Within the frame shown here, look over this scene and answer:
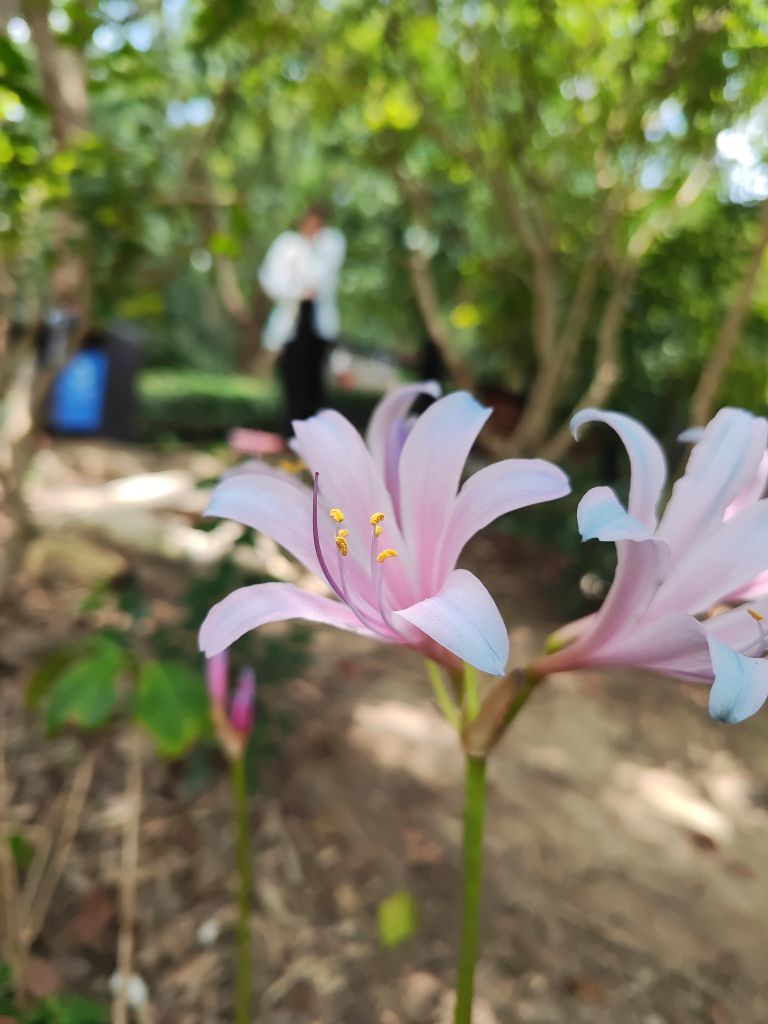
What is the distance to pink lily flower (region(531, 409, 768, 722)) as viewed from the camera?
0.61 meters

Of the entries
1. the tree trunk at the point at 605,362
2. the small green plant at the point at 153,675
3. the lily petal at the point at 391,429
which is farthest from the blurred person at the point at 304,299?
the lily petal at the point at 391,429

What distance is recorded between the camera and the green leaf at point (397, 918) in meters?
1.74

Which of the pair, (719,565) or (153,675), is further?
(153,675)

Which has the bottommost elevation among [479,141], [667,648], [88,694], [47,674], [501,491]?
[47,674]

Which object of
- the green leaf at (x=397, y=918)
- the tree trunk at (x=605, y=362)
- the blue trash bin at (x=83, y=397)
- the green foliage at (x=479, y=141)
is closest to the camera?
the green leaf at (x=397, y=918)

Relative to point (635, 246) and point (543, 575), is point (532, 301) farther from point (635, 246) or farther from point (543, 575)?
point (543, 575)

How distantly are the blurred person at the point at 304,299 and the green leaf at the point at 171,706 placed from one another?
290cm

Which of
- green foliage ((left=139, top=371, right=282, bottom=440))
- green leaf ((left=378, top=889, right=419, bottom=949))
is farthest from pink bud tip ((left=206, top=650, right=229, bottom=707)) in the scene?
green foliage ((left=139, top=371, right=282, bottom=440))

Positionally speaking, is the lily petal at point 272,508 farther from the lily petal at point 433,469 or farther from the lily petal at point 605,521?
the lily petal at point 605,521

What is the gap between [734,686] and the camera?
0.53m

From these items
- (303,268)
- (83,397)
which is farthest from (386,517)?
(83,397)

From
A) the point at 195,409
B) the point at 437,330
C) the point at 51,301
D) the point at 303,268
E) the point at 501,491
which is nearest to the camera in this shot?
the point at 501,491

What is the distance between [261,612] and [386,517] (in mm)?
172

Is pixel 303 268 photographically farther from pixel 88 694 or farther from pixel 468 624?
pixel 468 624
